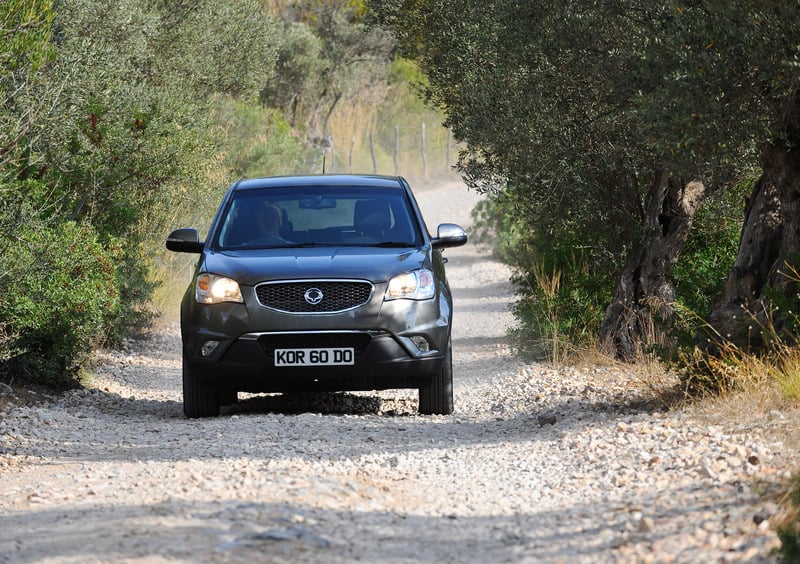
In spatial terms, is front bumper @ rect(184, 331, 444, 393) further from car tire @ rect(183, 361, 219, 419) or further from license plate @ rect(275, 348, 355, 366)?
car tire @ rect(183, 361, 219, 419)

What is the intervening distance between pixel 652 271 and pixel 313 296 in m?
4.74

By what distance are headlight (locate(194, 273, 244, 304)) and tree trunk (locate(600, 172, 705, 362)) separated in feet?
15.2

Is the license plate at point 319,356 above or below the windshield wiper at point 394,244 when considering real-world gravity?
below

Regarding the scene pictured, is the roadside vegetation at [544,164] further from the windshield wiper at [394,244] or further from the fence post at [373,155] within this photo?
the fence post at [373,155]

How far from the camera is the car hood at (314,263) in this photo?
366 inches

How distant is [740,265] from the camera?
9.70 m

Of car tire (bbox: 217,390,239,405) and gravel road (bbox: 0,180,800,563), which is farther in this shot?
car tire (bbox: 217,390,239,405)

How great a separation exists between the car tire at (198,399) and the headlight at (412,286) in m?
1.57

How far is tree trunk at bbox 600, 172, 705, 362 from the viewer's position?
1246 cm

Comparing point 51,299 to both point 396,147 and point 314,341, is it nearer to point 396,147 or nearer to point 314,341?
point 314,341

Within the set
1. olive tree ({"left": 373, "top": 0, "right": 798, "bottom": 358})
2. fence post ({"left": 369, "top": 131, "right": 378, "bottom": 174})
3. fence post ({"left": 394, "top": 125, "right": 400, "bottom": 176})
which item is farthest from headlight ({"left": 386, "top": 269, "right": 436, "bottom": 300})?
fence post ({"left": 394, "top": 125, "right": 400, "bottom": 176})

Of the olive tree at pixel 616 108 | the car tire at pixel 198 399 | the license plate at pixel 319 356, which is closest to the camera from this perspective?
the olive tree at pixel 616 108

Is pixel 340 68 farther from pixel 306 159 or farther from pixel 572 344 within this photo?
Answer: pixel 572 344

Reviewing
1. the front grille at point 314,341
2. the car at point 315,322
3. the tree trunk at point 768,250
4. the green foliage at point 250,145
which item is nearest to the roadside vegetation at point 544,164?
the tree trunk at point 768,250
